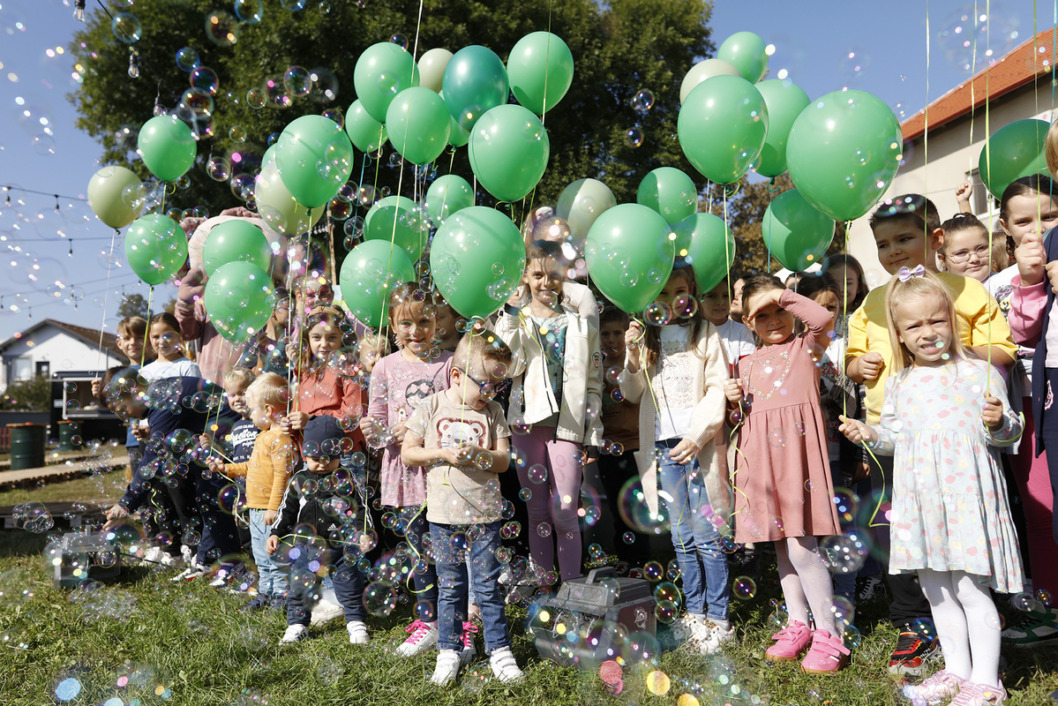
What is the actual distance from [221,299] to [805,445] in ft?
9.56

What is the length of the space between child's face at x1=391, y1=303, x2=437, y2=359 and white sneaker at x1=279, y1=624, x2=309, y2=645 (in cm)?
134

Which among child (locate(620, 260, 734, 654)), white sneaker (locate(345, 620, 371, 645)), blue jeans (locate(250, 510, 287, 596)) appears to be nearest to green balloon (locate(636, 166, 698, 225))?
child (locate(620, 260, 734, 654))

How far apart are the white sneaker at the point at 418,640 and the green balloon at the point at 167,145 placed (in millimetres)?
3429

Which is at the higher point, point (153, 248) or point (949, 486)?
point (153, 248)

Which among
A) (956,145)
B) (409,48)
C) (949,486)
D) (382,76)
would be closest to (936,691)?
(949,486)

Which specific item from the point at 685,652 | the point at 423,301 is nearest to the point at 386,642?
the point at 685,652

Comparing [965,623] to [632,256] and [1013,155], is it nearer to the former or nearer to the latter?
[632,256]

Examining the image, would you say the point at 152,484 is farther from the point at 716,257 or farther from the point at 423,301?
the point at 716,257

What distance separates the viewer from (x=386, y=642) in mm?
3123

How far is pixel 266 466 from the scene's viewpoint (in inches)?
140

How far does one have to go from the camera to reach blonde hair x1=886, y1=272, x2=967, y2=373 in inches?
99.9

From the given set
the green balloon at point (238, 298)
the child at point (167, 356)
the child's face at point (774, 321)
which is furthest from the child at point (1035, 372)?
the child at point (167, 356)

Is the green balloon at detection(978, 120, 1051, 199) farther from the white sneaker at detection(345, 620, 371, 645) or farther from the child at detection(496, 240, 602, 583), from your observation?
the white sneaker at detection(345, 620, 371, 645)

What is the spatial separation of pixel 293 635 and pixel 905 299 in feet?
9.38
